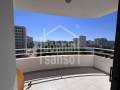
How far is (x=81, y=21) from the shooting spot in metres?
5.29

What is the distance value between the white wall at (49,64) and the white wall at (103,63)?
0.82 ft

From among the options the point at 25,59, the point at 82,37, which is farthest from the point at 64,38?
the point at 25,59

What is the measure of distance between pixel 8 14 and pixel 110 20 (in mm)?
4818

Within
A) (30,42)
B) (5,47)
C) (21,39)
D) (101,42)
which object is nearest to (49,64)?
(30,42)

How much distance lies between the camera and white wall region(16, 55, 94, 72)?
3.87m

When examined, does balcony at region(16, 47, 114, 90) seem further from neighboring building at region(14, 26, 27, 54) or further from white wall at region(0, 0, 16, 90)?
white wall at region(0, 0, 16, 90)

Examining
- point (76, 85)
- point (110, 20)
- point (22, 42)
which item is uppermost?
point (110, 20)

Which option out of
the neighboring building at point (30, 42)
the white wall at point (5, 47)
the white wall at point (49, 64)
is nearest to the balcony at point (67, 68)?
the white wall at point (49, 64)

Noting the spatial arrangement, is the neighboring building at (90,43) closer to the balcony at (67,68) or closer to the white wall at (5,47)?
the balcony at (67,68)

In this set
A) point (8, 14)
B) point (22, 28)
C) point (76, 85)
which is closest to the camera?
point (8, 14)

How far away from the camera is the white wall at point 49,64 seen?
3870mm

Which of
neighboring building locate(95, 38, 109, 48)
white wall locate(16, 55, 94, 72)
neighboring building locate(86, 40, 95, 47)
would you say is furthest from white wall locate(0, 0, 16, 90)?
neighboring building locate(86, 40, 95, 47)

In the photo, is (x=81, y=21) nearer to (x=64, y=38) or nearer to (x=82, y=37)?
(x=82, y=37)

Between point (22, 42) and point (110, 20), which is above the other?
point (110, 20)
